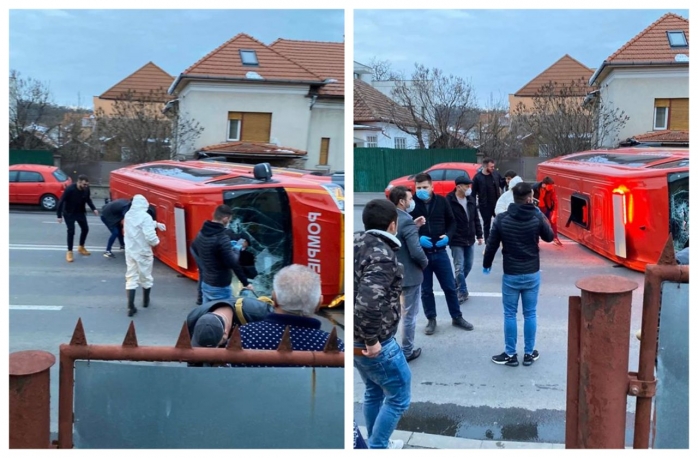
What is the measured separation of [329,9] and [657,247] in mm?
6005

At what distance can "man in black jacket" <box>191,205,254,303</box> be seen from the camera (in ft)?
18.0

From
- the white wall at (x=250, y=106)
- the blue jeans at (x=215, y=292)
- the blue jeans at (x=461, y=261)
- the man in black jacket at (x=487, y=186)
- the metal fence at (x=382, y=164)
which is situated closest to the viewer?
the metal fence at (x=382, y=164)

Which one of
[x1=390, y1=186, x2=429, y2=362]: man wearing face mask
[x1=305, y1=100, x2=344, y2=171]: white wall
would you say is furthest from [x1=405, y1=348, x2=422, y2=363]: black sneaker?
[x1=305, y1=100, x2=344, y2=171]: white wall

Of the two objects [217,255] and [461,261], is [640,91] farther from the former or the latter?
[217,255]

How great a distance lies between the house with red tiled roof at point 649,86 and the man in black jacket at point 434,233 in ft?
5.64

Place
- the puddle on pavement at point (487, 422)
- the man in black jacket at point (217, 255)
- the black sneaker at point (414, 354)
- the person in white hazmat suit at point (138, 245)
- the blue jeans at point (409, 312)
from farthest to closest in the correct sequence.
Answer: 1. the person in white hazmat suit at point (138, 245)
2. the man in black jacket at point (217, 255)
3. the black sneaker at point (414, 354)
4. the blue jeans at point (409, 312)
5. the puddle on pavement at point (487, 422)

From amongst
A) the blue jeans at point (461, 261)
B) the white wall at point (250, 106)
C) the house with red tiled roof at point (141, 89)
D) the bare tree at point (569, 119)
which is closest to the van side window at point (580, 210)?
the bare tree at point (569, 119)

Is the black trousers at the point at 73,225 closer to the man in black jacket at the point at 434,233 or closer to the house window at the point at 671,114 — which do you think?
the man in black jacket at the point at 434,233

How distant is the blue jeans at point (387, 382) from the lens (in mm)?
3006

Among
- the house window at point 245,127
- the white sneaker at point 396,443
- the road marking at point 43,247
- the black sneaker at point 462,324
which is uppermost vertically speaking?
the house window at point 245,127

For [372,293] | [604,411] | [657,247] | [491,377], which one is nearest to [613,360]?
[604,411]

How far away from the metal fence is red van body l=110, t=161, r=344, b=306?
791 millimetres

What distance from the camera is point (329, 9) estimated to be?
7.14 feet

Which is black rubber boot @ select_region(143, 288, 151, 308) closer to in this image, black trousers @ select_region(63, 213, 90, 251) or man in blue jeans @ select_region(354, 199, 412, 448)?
black trousers @ select_region(63, 213, 90, 251)
